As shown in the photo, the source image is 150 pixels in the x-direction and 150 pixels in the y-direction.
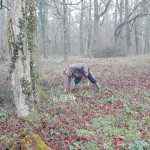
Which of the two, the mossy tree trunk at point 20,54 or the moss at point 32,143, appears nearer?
the moss at point 32,143

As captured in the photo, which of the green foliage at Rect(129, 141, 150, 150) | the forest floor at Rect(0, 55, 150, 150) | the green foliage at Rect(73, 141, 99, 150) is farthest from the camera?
the forest floor at Rect(0, 55, 150, 150)

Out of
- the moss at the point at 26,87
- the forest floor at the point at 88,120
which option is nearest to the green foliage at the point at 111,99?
the forest floor at the point at 88,120

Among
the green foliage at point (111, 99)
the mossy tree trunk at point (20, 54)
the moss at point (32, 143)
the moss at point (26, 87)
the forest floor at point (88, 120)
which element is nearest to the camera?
the moss at point (32, 143)

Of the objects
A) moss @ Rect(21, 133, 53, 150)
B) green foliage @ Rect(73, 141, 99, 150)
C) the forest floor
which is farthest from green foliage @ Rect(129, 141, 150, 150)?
moss @ Rect(21, 133, 53, 150)

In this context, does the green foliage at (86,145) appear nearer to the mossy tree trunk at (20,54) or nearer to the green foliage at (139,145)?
the green foliage at (139,145)

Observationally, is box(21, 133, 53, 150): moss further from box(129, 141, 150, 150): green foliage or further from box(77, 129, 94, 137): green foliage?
box(129, 141, 150, 150): green foliage

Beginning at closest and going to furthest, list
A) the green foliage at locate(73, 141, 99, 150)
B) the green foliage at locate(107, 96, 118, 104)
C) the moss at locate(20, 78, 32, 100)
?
1. the green foliage at locate(73, 141, 99, 150)
2. the moss at locate(20, 78, 32, 100)
3. the green foliage at locate(107, 96, 118, 104)

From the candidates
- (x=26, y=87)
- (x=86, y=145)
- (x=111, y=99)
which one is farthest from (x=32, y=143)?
(x=111, y=99)

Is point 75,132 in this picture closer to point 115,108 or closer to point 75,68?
point 115,108

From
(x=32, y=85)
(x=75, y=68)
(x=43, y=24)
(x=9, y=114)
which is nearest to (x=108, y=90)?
(x=75, y=68)

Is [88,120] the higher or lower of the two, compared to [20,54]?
lower

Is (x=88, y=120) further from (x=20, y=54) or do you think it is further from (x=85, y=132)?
(x=20, y=54)

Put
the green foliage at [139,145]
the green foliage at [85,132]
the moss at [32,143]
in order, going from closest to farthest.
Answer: the moss at [32,143] → the green foliage at [139,145] → the green foliage at [85,132]

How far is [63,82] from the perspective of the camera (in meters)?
10.4
